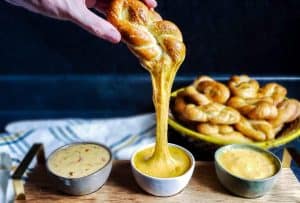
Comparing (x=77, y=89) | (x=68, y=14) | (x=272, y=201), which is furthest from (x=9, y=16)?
(x=272, y=201)

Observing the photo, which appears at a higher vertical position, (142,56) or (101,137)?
(142,56)

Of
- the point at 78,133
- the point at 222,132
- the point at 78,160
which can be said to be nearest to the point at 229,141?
the point at 222,132

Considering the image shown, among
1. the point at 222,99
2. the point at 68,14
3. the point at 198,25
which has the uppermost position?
the point at 68,14

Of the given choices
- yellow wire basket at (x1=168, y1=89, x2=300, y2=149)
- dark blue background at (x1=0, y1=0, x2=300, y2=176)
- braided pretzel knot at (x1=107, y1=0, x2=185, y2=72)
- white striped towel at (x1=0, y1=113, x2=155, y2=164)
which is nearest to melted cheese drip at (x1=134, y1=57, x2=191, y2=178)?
braided pretzel knot at (x1=107, y1=0, x2=185, y2=72)

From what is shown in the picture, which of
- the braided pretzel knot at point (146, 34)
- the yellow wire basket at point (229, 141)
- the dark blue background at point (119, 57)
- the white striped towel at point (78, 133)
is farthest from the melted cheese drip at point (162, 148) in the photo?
the dark blue background at point (119, 57)

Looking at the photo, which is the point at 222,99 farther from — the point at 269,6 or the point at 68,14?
the point at 68,14

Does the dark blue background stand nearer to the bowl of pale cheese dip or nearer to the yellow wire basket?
the yellow wire basket
